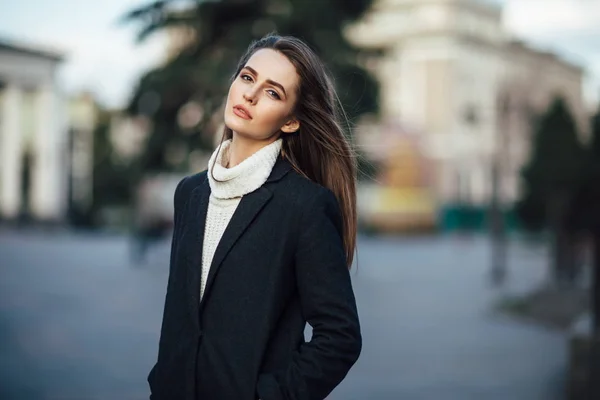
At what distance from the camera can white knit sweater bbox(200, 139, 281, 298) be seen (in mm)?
2260

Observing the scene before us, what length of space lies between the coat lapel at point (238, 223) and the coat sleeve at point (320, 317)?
0.38 ft

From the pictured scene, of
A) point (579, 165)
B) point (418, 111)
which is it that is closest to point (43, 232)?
point (418, 111)

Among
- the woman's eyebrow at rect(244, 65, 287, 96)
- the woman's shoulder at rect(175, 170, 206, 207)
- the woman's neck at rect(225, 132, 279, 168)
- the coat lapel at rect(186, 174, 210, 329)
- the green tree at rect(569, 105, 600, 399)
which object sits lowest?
the green tree at rect(569, 105, 600, 399)

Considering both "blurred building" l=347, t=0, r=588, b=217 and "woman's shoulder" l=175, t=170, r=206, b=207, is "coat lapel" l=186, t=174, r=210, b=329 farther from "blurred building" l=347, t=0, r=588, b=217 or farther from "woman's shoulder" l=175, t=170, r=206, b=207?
"blurred building" l=347, t=0, r=588, b=217

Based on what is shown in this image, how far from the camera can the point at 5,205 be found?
148ft

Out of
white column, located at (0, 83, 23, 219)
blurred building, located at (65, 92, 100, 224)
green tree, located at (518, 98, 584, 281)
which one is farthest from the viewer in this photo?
blurred building, located at (65, 92, 100, 224)

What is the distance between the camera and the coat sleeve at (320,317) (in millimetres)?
2119

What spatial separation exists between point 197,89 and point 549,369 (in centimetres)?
1263

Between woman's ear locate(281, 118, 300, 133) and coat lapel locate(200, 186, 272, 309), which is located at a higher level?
woman's ear locate(281, 118, 300, 133)

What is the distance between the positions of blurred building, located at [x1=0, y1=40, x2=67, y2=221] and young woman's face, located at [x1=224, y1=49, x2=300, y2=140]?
38918mm

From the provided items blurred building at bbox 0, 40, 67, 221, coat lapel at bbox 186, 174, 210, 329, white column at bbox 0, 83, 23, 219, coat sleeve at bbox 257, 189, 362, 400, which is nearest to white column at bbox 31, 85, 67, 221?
blurred building at bbox 0, 40, 67, 221

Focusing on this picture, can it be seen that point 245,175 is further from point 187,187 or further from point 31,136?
point 31,136

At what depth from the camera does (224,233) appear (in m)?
2.22

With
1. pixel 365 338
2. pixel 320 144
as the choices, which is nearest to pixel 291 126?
pixel 320 144
